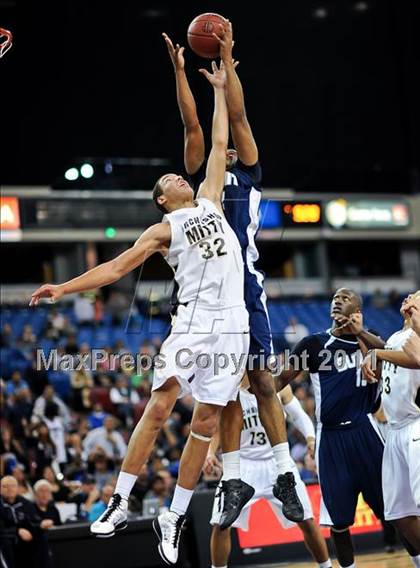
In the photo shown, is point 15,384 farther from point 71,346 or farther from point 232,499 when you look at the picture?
point 232,499

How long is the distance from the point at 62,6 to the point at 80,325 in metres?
7.99

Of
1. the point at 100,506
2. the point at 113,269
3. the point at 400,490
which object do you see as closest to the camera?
the point at 113,269

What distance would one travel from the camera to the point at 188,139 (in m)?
7.72

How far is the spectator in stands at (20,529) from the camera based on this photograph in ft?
37.4

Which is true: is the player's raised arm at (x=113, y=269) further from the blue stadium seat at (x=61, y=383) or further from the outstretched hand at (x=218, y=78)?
the blue stadium seat at (x=61, y=383)

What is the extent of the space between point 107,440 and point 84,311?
23.9ft

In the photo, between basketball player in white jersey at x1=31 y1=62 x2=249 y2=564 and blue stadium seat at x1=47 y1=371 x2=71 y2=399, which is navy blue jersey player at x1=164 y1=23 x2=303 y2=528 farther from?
blue stadium seat at x1=47 y1=371 x2=71 y2=399

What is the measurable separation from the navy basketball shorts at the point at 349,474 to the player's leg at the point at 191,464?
1.79 m

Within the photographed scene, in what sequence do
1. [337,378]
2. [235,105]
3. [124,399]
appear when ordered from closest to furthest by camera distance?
[235,105]
[337,378]
[124,399]

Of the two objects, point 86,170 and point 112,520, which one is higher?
point 86,170

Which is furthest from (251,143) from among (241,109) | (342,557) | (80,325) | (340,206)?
(340,206)

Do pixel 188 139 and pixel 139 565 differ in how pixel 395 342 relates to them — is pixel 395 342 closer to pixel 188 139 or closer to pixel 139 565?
pixel 188 139

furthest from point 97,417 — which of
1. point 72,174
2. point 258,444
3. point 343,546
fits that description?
point 343,546

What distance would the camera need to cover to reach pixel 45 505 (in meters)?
12.1
